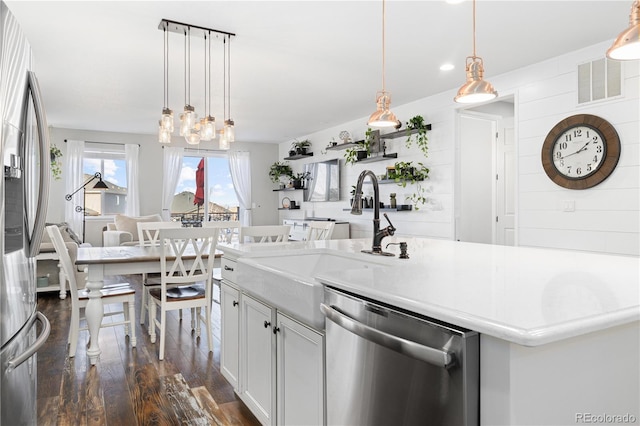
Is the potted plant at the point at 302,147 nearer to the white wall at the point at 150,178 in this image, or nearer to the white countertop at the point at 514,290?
the white wall at the point at 150,178

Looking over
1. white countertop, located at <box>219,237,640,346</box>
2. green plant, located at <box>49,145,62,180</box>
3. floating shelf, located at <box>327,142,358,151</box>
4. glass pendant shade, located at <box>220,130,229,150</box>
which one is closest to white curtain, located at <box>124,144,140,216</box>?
green plant, located at <box>49,145,62,180</box>

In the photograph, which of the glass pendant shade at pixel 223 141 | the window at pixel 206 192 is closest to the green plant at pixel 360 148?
the glass pendant shade at pixel 223 141

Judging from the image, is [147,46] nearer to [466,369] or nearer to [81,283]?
[81,283]

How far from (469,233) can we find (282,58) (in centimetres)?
315

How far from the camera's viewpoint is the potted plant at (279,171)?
8828 millimetres

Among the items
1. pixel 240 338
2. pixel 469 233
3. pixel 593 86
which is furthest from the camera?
pixel 469 233

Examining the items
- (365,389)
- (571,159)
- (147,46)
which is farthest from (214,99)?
(365,389)

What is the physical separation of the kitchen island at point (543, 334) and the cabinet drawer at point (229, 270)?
1120mm

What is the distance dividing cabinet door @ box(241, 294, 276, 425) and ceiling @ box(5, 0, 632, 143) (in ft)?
6.98

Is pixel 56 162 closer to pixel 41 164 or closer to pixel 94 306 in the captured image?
pixel 94 306

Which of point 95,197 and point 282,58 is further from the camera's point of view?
point 95,197

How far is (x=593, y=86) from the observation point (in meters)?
3.68

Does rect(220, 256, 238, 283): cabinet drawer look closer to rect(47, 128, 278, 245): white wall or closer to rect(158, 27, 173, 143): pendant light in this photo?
rect(158, 27, 173, 143): pendant light

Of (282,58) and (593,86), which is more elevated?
(282,58)
